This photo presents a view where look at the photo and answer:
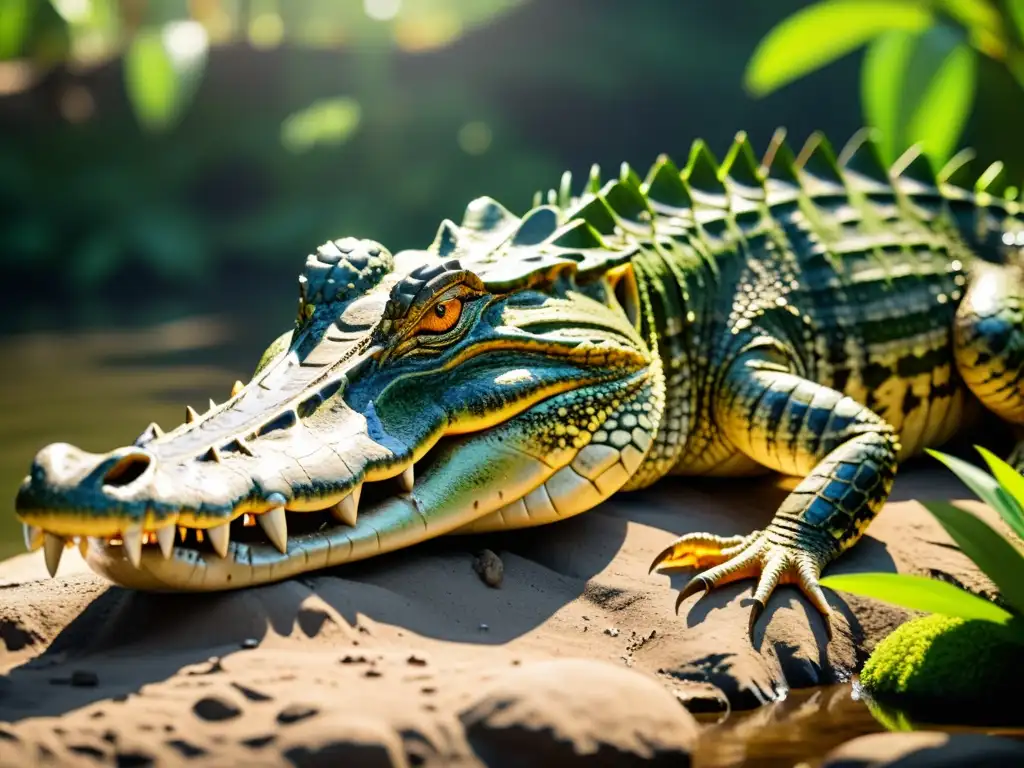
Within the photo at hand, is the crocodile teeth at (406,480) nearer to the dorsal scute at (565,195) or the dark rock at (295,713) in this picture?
the dark rock at (295,713)

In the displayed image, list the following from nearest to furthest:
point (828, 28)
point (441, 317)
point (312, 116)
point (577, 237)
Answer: point (441, 317) → point (577, 237) → point (828, 28) → point (312, 116)

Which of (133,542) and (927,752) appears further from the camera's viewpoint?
(133,542)

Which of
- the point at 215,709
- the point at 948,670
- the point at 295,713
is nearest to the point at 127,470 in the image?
the point at 215,709

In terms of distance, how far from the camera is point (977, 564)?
323 centimetres

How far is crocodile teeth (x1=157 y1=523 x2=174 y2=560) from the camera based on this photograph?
2959 millimetres

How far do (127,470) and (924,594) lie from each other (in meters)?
1.95

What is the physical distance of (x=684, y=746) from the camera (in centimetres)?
288

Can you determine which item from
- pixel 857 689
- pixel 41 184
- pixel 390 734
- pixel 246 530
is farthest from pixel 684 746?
pixel 41 184

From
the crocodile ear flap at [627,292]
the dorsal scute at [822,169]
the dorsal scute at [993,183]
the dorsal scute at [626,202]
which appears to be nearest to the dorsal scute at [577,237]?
the crocodile ear flap at [627,292]

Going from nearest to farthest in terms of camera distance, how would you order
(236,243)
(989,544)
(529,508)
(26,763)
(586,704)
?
(26,763) < (586,704) < (989,544) < (529,508) < (236,243)

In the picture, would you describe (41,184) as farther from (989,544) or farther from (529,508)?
(989,544)

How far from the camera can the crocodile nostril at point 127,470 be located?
2.91 metres

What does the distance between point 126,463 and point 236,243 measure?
47.7ft

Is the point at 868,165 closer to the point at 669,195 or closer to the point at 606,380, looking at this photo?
the point at 669,195
